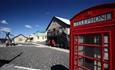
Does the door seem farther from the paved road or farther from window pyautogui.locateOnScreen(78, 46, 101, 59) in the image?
the paved road

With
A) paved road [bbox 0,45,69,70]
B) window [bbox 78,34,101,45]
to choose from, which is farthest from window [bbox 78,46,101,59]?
paved road [bbox 0,45,69,70]

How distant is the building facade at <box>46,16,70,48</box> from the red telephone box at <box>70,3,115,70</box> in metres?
22.8

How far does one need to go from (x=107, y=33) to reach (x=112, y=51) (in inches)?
18.8

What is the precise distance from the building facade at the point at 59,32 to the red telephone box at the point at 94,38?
2276 centimetres

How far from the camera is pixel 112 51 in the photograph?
9.80 feet

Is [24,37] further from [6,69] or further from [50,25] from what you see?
[6,69]

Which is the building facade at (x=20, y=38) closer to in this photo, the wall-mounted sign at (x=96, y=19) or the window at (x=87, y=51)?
the window at (x=87, y=51)

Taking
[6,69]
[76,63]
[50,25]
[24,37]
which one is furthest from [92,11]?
[24,37]

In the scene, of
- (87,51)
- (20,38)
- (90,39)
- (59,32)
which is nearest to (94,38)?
(90,39)

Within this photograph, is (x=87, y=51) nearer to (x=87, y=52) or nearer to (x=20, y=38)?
(x=87, y=52)

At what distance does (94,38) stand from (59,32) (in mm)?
27841

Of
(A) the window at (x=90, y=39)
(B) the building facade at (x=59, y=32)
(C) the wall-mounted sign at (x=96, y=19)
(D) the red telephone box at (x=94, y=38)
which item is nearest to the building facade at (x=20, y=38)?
(B) the building facade at (x=59, y=32)

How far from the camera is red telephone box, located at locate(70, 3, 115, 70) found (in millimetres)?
3070

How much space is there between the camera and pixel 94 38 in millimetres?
3975
